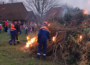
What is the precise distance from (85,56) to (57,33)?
2.14 m

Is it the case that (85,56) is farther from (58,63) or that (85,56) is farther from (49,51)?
(49,51)

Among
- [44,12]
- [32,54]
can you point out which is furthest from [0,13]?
[32,54]

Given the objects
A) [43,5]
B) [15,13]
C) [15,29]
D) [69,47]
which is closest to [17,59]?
[69,47]

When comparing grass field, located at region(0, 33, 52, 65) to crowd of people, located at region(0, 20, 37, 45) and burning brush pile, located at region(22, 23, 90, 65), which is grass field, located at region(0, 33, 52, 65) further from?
crowd of people, located at region(0, 20, 37, 45)

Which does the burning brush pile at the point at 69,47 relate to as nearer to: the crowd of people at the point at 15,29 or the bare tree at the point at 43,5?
the crowd of people at the point at 15,29

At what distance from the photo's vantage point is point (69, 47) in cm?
649

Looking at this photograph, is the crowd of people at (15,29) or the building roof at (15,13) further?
the building roof at (15,13)

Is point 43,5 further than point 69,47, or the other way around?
point 43,5

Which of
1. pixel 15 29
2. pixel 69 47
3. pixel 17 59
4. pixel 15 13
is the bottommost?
pixel 17 59

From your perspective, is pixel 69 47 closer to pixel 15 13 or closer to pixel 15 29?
pixel 15 29

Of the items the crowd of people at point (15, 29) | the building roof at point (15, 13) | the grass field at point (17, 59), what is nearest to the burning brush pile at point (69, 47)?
the grass field at point (17, 59)

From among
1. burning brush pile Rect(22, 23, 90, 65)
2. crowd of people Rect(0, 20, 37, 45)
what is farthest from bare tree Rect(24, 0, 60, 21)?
burning brush pile Rect(22, 23, 90, 65)

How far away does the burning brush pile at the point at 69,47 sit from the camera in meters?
5.87

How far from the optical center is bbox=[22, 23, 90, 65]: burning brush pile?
231 inches
